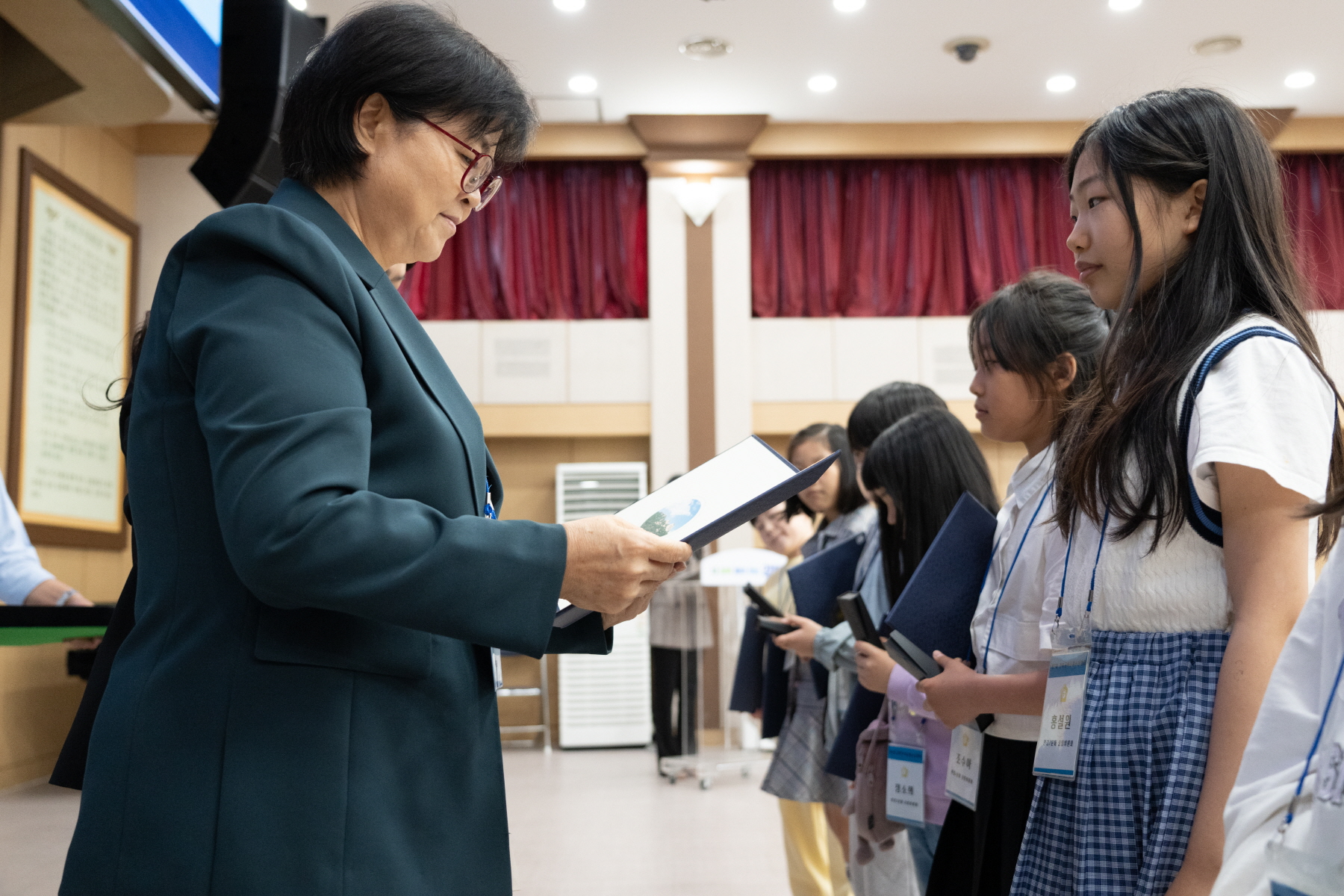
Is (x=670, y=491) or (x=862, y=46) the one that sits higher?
(x=862, y=46)

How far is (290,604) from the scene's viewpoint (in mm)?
808

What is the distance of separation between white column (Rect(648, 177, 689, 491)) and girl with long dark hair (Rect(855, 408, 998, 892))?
5506 millimetres

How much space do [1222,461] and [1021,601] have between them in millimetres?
510

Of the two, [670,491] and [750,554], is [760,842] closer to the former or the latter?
[750,554]

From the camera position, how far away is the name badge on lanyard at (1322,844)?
0.61 meters

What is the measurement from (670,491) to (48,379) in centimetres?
619

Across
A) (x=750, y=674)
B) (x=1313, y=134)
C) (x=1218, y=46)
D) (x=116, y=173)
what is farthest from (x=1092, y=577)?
(x=1313, y=134)

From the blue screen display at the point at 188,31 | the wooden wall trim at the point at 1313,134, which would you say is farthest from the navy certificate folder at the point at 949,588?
the wooden wall trim at the point at 1313,134

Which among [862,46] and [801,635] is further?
[862,46]

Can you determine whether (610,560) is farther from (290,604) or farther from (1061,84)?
(1061,84)

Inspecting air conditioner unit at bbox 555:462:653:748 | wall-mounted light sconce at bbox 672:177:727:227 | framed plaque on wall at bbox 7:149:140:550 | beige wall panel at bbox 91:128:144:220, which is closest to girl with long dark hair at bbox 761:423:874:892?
framed plaque on wall at bbox 7:149:140:550

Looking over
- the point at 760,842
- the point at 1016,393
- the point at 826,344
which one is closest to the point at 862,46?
the point at 826,344

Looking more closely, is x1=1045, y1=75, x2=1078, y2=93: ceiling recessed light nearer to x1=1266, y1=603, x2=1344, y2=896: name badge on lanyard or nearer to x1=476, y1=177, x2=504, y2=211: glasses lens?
x1=476, y1=177, x2=504, y2=211: glasses lens

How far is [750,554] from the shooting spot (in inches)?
249
